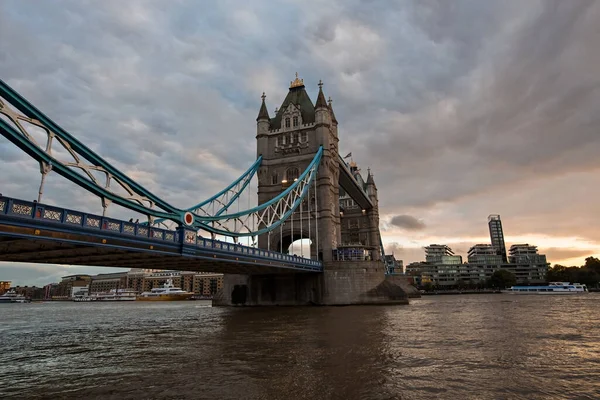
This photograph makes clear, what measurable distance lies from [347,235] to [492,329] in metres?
70.5

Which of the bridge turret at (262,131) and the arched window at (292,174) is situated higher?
the bridge turret at (262,131)

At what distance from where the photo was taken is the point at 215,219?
1225 inches

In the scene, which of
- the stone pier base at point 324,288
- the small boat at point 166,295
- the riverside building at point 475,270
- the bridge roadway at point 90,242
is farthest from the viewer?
the riverside building at point 475,270

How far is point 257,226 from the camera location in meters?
43.9

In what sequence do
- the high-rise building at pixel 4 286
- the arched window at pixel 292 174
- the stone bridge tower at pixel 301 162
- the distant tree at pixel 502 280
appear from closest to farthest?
the stone bridge tower at pixel 301 162 < the arched window at pixel 292 174 < the distant tree at pixel 502 280 < the high-rise building at pixel 4 286

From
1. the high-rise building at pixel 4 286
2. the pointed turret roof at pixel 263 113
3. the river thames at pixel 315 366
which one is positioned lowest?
the river thames at pixel 315 366

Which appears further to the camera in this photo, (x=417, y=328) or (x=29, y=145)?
(x=417, y=328)

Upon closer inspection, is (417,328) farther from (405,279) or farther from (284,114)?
(405,279)

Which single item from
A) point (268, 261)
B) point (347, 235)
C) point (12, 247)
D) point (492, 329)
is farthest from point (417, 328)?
point (347, 235)

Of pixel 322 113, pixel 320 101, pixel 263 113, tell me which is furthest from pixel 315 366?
pixel 263 113

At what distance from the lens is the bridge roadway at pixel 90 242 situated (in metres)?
15.7

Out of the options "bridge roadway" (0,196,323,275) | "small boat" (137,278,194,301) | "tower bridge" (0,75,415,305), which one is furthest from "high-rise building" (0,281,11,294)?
"bridge roadway" (0,196,323,275)

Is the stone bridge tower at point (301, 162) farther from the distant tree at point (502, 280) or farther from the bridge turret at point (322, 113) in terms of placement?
the distant tree at point (502, 280)

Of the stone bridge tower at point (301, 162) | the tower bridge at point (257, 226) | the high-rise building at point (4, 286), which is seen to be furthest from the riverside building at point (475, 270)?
the high-rise building at point (4, 286)
